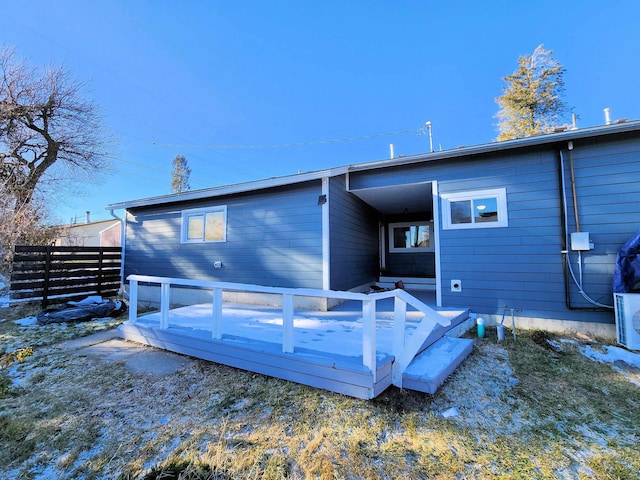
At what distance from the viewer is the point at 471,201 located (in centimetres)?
499

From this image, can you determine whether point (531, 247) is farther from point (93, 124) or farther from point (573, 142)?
point (93, 124)

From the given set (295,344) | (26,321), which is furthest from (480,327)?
(26,321)

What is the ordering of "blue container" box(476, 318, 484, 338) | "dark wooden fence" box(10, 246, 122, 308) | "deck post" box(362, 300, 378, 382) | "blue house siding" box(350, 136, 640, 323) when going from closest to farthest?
"deck post" box(362, 300, 378, 382) < "blue house siding" box(350, 136, 640, 323) < "blue container" box(476, 318, 484, 338) < "dark wooden fence" box(10, 246, 122, 308)

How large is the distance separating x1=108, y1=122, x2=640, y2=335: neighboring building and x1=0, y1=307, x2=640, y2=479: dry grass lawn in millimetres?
1500

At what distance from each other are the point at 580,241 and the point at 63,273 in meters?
11.4

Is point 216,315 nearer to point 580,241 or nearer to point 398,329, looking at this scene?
point 398,329

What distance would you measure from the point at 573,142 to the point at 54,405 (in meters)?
7.37

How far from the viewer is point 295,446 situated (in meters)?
1.93

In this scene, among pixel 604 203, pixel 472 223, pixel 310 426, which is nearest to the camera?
pixel 310 426

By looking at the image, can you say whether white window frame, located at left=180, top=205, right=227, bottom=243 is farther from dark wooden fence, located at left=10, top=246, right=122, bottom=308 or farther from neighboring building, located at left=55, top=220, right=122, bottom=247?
neighboring building, located at left=55, top=220, right=122, bottom=247

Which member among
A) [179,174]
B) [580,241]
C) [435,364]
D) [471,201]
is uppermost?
[179,174]

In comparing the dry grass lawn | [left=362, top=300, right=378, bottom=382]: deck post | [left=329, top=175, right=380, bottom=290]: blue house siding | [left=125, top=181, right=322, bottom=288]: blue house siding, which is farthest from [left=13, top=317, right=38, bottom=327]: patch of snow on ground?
[left=362, top=300, right=378, bottom=382]: deck post

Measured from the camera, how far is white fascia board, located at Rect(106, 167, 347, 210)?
5445mm

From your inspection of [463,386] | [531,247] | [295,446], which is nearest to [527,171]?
[531,247]
